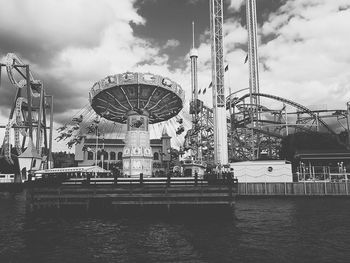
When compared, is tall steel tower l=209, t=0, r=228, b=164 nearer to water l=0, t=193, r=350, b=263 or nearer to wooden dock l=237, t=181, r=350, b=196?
wooden dock l=237, t=181, r=350, b=196

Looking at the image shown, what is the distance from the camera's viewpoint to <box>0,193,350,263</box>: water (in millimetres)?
Result: 14359

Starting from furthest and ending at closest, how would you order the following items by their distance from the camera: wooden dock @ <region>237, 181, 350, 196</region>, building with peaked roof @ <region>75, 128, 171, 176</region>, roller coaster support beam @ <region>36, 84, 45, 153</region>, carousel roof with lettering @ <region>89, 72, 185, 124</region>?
building with peaked roof @ <region>75, 128, 171, 176</region>, roller coaster support beam @ <region>36, 84, 45, 153</region>, wooden dock @ <region>237, 181, 350, 196</region>, carousel roof with lettering @ <region>89, 72, 185, 124</region>

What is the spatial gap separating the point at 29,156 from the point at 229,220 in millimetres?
49072

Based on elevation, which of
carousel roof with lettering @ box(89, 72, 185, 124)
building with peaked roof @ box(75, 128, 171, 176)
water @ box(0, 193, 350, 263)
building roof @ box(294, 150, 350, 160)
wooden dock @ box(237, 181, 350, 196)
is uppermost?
carousel roof with lettering @ box(89, 72, 185, 124)

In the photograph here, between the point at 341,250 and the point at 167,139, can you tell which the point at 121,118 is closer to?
the point at 341,250

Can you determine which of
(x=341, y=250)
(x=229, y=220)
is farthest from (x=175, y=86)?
(x=341, y=250)

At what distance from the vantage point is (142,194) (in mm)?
26016

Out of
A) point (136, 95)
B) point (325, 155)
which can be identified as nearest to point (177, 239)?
point (136, 95)

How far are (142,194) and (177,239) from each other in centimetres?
890

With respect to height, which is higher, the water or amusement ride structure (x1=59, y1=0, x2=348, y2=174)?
amusement ride structure (x1=59, y1=0, x2=348, y2=174)

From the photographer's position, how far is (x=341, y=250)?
15.2 m

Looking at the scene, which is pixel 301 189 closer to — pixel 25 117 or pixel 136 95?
pixel 136 95

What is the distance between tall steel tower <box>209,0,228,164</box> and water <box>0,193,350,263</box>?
112ft

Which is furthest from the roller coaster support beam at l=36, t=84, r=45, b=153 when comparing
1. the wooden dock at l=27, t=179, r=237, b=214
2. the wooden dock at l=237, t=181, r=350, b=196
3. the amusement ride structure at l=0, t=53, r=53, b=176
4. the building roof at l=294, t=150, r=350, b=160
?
the building roof at l=294, t=150, r=350, b=160
